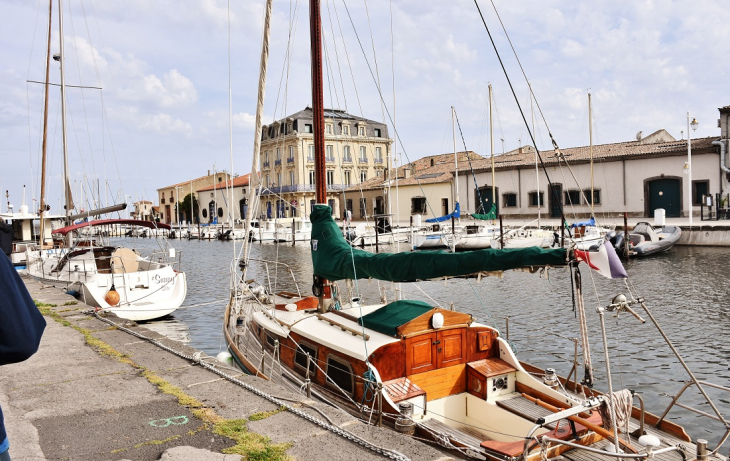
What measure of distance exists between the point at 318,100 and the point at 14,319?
8340mm

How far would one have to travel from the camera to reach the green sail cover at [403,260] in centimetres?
632

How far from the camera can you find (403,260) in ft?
24.3

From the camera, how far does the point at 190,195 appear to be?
3551 inches

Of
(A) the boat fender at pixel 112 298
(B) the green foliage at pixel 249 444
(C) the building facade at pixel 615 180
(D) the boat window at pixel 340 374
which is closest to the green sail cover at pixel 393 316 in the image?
(D) the boat window at pixel 340 374

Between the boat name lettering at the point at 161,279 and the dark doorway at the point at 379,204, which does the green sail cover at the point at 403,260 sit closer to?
the boat name lettering at the point at 161,279

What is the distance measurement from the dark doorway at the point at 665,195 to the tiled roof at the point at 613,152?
2.14 meters

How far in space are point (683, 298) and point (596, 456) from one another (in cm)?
1599

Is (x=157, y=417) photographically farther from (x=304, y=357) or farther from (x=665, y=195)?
(x=665, y=195)

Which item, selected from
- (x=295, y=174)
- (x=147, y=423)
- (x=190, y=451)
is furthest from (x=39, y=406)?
(x=295, y=174)

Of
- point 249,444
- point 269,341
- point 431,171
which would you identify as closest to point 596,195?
point 431,171

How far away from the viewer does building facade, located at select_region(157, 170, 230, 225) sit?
90625 millimetres

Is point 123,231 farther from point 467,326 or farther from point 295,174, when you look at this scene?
point 467,326

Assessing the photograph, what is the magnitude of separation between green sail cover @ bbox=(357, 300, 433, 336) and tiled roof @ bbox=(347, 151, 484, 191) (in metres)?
43.4

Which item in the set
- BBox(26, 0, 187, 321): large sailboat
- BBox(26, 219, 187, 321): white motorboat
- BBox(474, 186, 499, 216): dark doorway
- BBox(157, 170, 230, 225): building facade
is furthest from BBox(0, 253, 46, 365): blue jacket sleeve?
BBox(157, 170, 230, 225): building facade
